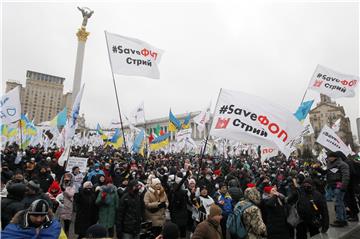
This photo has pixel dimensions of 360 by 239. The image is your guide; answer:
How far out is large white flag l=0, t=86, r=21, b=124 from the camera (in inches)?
362

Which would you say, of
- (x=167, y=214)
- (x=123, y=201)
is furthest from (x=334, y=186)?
(x=123, y=201)

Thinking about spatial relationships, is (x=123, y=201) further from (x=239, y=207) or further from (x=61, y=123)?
(x=61, y=123)

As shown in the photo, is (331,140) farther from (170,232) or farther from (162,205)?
(170,232)

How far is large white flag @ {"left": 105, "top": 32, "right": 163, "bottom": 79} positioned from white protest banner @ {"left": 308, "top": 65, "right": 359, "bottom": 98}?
631 cm

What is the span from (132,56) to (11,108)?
4.97 m

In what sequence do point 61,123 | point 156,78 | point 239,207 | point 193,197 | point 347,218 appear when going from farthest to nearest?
point 61,123 < point 156,78 < point 347,218 < point 193,197 < point 239,207

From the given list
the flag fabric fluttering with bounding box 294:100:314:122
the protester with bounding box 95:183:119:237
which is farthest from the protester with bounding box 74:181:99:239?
the flag fabric fluttering with bounding box 294:100:314:122

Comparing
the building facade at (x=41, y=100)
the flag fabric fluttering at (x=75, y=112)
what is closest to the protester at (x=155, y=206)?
the flag fabric fluttering at (x=75, y=112)

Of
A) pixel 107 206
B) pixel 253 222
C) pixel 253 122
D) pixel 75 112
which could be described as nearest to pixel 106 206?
pixel 107 206

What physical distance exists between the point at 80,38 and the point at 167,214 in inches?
1294

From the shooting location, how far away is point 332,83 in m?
10.3

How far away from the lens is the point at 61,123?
16.7 meters

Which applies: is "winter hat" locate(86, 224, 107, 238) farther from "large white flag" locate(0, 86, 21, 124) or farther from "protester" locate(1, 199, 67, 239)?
"large white flag" locate(0, 86, 21, 124)

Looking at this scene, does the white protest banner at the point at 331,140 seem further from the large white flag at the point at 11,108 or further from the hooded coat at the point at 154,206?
the large white flag at the point at 11,108
